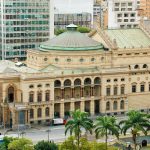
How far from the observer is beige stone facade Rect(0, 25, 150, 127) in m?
142

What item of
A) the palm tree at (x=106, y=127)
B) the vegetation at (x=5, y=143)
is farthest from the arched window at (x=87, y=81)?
the vegetation at (x=5, y=143)

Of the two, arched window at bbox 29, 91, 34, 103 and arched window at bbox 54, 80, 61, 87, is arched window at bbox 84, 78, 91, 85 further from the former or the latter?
arched window at bbox 29, 91, 34, 103

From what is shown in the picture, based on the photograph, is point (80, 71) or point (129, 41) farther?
point (129, 41)

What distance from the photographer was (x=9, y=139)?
115 m

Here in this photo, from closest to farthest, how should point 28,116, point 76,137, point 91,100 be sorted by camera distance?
point 76,137
point 28,116
point 91,100

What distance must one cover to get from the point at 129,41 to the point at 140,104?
16188 millimetres

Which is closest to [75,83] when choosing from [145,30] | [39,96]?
[39,96]

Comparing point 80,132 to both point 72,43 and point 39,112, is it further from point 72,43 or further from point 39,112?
point 72,43

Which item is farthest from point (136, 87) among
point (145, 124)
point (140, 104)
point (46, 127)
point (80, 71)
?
point (145, 124)

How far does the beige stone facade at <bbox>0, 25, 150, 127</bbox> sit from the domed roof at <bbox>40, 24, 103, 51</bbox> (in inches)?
42.6

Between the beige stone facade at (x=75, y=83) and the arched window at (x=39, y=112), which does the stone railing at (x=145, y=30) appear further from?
the arched window at (x=39, y=112)

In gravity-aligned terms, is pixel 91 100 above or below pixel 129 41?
below

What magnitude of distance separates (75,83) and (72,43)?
1051cm

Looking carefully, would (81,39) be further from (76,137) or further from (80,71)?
(76,137)
